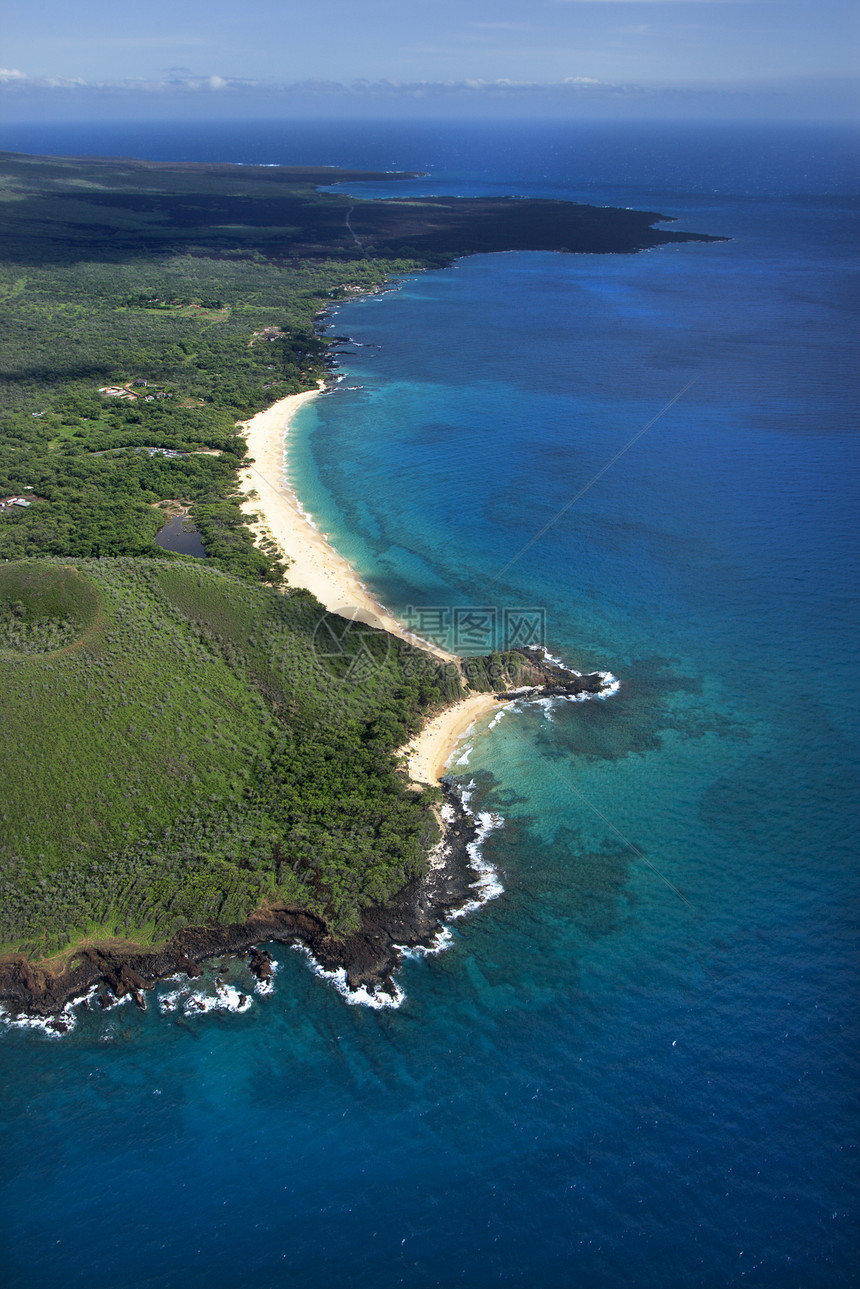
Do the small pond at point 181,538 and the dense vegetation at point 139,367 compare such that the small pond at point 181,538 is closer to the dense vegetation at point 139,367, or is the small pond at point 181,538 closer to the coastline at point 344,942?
the dense vegetation at point 139,367

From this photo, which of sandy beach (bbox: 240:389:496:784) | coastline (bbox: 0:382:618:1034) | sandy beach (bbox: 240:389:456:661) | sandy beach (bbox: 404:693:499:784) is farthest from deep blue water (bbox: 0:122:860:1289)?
sandy beach (bbox: 240:389:456:661)

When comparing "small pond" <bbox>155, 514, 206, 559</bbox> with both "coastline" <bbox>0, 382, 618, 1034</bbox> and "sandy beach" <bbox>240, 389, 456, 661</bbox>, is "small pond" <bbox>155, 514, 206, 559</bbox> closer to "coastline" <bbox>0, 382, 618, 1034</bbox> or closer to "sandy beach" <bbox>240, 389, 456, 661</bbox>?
"sandy beach" <bbox>240, 389, 456, 661</bbox>

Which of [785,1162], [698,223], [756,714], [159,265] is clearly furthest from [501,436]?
[698,223]

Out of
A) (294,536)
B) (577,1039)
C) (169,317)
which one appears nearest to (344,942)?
(577,1039)

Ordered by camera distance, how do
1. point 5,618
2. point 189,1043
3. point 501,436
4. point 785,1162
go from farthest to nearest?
point 501,436, point 5,618, point 189,1043, point 785,1162

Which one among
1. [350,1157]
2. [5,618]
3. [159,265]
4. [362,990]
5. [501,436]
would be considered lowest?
[350,1157]

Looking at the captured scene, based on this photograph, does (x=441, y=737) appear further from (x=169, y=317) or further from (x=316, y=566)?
(x=169, y=317)

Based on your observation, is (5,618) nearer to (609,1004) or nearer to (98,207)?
(609,1004)
